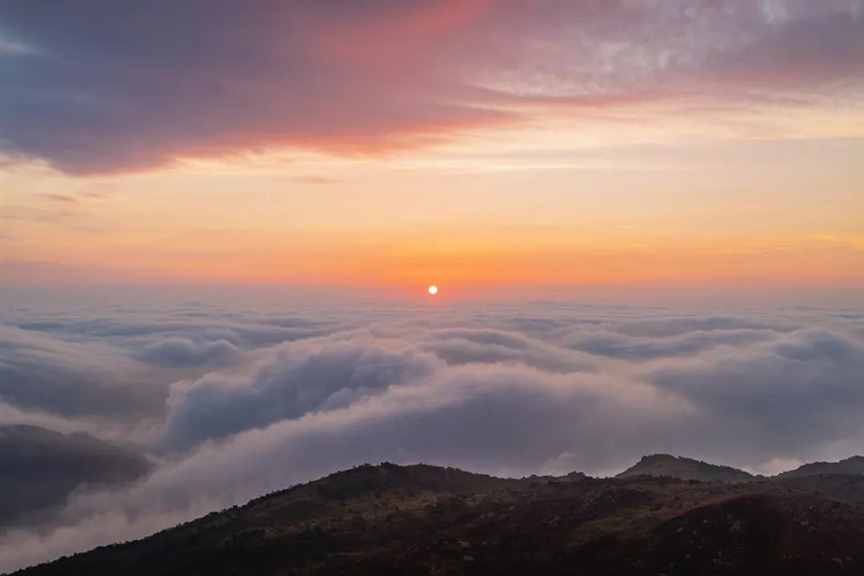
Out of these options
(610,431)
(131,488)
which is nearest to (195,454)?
(131,488)

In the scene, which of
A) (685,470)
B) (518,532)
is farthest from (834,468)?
(518,532)

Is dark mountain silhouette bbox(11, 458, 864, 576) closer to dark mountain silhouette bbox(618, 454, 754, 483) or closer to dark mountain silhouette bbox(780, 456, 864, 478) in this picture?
dark mountain silhouette bbox(618, 454, 754, 483)

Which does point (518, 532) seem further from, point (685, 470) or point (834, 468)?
point (834, 468)

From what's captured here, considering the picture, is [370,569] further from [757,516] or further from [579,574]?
[757,516]

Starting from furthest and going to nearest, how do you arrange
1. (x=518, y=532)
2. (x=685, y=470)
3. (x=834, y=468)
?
A: (x=834, y=468) < (x=685, y=470) < (x=518, y=532)

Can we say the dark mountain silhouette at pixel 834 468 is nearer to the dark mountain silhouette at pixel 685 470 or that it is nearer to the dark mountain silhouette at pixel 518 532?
the dark mountain silhouette at pixel 685 470
